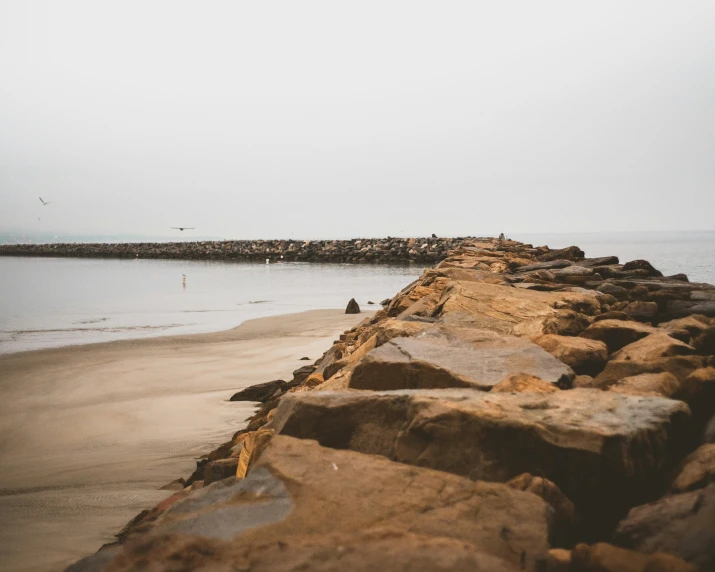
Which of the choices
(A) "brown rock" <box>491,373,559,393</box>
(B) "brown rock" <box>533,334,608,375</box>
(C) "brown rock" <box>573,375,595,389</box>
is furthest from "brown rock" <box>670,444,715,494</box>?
(B) "brown rock" <box>533,334,608,375</box>

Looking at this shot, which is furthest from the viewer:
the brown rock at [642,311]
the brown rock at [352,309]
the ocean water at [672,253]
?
the ocean water at [672,253]

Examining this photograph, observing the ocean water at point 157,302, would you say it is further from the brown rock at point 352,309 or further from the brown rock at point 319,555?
the brown rock at point 319,555

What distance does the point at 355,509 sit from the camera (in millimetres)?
1674

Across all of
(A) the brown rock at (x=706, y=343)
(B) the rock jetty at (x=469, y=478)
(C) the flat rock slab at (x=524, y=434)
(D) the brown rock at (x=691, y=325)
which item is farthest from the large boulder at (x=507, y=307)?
(C) the flat rock slab at (x=524, y=434)

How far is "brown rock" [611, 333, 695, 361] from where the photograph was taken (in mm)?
2928

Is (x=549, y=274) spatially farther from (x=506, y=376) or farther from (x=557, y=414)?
(x=557, y=414)

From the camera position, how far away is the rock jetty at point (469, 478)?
143 cm

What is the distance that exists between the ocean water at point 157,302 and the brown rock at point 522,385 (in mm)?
9877

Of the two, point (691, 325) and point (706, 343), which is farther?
Answer: point (691, 325)

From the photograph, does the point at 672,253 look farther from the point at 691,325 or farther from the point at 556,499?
the point at 556,499

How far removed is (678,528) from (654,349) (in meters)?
1.73

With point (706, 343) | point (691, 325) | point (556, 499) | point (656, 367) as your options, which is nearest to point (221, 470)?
point (556, 499)

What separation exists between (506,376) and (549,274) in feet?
15.4

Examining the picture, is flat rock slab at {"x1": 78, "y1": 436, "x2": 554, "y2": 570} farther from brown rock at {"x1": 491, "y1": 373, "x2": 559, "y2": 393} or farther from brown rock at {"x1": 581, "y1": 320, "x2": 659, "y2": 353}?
brown rock at {"x1": 581, "y1": 320, "x2": 659, "y2": 353}
